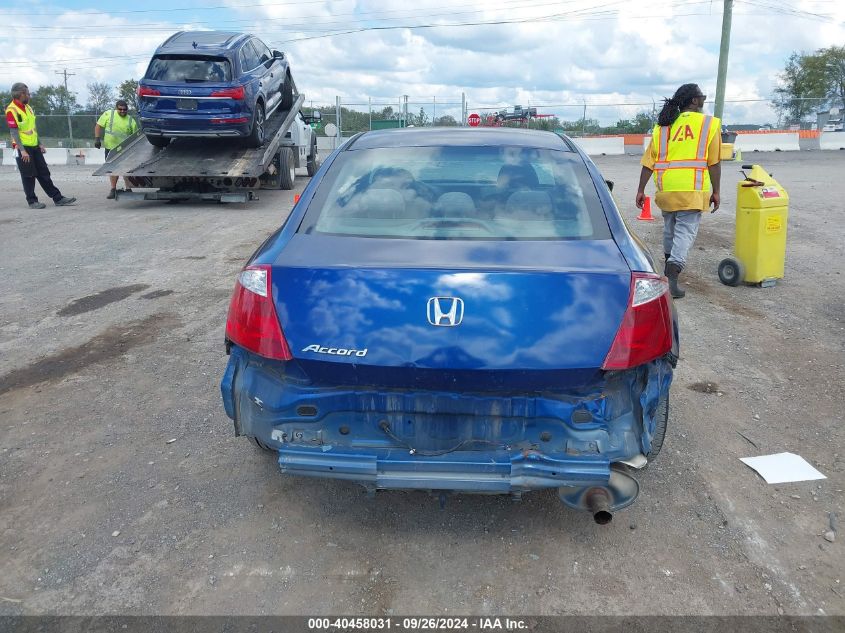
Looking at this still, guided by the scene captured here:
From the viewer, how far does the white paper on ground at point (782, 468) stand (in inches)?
135

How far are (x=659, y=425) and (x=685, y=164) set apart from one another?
13.3 ft

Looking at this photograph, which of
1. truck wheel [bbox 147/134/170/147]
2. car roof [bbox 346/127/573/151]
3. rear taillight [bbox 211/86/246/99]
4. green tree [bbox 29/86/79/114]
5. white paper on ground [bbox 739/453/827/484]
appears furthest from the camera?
green tree [bbox 29/86/79/114]

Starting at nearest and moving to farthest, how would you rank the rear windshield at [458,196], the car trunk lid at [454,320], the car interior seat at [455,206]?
the car trunk lid at [454,320], the rear windshield at [458,196], the car interior seat at [455,206]

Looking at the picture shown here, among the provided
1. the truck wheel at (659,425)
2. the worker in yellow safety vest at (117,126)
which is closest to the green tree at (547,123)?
the worker in yellow safety vest at (117,126)

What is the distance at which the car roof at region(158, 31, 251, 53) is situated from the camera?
39.3 feet

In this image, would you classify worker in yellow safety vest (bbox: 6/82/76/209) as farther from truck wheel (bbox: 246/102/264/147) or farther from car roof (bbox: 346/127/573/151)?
car roof (bbox: 346/127/573/151)

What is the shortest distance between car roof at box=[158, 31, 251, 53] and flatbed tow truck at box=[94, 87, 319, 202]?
1.69 m

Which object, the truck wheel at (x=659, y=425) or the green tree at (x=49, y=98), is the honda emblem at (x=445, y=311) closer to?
the truck wheel at (x=659, y=425)

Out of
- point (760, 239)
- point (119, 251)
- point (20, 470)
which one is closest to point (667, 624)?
point (20, 470)

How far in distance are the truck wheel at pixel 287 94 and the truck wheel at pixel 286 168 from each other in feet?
4.25

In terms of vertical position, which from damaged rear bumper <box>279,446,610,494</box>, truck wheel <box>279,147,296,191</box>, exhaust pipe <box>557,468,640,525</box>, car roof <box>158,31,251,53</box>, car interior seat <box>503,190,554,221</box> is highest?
car roof <box>158,31,251,53</box>

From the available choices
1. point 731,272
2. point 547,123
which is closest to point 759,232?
point 731,272

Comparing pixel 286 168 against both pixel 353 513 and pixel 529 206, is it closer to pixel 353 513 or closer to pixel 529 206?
pixel 529 206

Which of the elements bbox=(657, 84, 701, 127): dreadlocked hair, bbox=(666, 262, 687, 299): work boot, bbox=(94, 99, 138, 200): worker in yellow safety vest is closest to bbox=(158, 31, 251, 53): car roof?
bbox=(94, 99, 138, 200): worker in yellow safety vest
